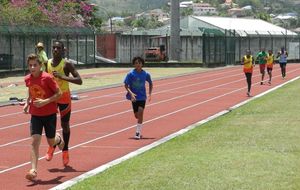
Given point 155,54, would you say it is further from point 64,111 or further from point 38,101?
point 38,101

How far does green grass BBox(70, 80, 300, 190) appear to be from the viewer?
8.86 m

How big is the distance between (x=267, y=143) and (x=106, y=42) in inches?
2196

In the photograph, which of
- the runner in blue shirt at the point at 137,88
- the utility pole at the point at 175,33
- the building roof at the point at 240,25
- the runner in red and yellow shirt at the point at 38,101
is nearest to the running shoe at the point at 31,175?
the runner in red and yellow shirt at the point at 38,101

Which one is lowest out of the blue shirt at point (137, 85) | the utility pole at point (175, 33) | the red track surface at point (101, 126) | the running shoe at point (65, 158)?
the red track surface at point (101, 126)

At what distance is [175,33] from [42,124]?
2000 inches

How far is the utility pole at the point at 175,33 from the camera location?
6025 cm

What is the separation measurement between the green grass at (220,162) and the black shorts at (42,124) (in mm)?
1005

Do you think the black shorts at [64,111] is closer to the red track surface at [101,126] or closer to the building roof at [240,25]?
the red track surface at [101,126]

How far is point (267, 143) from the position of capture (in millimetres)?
12586

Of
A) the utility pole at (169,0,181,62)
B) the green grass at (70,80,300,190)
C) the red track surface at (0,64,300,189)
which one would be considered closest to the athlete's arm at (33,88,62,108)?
the red track surface at (0,64,300,189)

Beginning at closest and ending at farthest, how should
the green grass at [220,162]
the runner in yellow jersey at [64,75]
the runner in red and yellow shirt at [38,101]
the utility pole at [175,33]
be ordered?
the green grass at [220,162], the runner in red and yellow shirt at [38,101], the runner in yellow jersey at [64,75], the utility pole at [175,33]

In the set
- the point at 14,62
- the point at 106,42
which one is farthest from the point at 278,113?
the point at 106,42

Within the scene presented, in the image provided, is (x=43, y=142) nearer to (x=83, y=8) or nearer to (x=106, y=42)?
(x=106, y=42)

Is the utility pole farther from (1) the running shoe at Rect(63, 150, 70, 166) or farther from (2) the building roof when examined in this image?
(1) the running shoe at Rect(63, 150, 70, 166)
